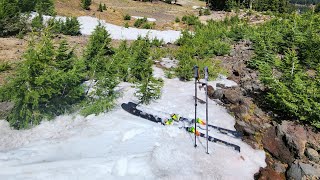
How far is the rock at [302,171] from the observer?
7.46 metres

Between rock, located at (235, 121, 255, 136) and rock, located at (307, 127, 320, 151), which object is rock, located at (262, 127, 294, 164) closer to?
rock, located at (235, 121, 255, 136)

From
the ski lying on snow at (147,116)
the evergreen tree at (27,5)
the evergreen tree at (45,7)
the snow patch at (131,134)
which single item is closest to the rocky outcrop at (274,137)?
the ski lying on snow at (147,116)

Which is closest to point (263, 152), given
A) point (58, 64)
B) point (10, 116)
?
point (58, 64)

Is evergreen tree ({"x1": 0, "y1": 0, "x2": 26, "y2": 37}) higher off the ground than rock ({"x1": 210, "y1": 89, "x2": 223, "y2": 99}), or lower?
higher

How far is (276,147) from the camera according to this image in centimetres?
866

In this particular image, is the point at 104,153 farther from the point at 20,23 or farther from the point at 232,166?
the point at 20,23

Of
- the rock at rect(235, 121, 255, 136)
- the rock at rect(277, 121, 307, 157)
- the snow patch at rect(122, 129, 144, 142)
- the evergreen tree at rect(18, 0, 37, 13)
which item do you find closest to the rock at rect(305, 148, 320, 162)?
the rock at rect(277, 121, 307, 157)

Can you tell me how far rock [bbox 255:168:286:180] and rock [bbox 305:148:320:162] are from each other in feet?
3.81

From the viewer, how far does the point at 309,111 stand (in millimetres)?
9617

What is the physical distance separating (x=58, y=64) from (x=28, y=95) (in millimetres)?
1302

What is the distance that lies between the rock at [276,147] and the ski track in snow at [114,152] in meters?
0.38

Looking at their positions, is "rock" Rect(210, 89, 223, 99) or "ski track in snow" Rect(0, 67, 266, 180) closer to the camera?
"ski track in snow" Rect(0, 67, 266, 180)

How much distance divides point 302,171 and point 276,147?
120 cm

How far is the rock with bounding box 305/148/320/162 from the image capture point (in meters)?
8.27
